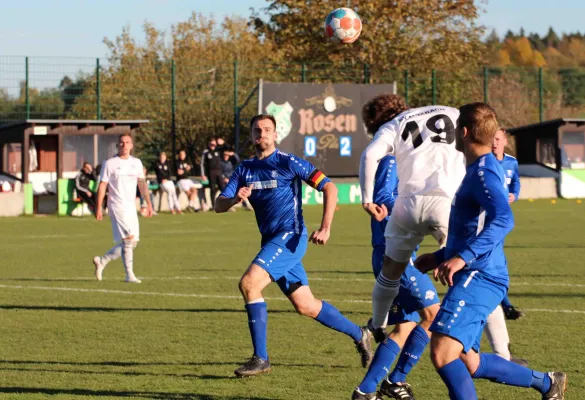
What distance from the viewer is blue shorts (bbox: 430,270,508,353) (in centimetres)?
525

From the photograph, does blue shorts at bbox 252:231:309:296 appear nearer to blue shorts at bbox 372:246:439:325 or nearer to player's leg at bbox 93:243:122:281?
blue shorts at bbox 372:246:439:325

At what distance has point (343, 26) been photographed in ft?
62.2

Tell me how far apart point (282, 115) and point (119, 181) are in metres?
20.4

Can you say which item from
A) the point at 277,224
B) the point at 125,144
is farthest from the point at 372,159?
the point at 125,144

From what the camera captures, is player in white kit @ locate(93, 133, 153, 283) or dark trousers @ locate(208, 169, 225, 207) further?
dark trousers @ locate(208, 169, 225, 207)

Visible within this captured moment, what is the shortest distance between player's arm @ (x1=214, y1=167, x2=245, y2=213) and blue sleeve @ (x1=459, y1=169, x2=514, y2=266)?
245cm

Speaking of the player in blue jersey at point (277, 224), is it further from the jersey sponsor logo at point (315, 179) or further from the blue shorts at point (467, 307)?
the blue shorts at point (467, 307)

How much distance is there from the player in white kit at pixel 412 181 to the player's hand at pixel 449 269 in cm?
158

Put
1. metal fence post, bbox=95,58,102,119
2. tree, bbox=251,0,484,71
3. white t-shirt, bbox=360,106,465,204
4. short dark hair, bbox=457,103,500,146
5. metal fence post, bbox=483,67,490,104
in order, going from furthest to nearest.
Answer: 1. tree, bbox=251,0,484,71
2. metal fence post, bbox=483,67,490,104
3. metal fence post, bbox=95,58,102,119
4. white t-shirt, bbox=360,106,465,204
5. short dark hair, bbox=457,103,500,146

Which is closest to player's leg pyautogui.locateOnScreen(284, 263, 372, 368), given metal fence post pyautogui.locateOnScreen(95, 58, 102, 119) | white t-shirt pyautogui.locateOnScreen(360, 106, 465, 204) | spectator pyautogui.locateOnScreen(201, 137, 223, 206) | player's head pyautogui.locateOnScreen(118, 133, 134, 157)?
white t-shirt pyautogui.locateOnScreen(360, 106, 465, 204)

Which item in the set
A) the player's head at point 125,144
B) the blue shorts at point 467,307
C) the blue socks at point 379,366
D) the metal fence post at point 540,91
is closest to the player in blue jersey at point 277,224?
the blue socks at point 379,366

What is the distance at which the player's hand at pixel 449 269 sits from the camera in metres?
5.17

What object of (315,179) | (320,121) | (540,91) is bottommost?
(315,179)

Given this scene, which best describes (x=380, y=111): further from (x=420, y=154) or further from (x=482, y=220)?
(x=482, y=220)
